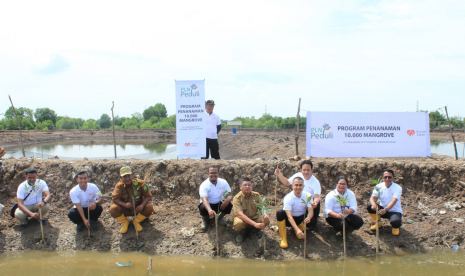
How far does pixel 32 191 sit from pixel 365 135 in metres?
7.69

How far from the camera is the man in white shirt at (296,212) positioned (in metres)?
5.12

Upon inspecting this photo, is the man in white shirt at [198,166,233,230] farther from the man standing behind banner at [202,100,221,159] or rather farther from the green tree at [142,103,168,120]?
the green tree at [142,103,168,120]

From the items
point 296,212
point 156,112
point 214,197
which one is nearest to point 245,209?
point 214,197

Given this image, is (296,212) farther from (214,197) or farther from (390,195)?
(390,195)

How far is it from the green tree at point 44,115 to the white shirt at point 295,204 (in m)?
71.8

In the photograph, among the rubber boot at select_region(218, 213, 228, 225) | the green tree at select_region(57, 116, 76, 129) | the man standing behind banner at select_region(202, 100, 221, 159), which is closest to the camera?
the rubber boot at select_region(218, 213, 228, 225)

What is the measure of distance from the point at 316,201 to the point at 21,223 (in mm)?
5511

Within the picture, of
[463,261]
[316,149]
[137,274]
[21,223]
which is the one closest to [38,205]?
[21,223]

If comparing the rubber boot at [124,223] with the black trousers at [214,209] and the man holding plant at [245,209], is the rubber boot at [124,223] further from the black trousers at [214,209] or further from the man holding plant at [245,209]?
the man holding plant at [245,209]

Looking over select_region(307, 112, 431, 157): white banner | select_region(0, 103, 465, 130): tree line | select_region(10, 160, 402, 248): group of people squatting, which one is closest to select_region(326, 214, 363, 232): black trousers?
select_region(10, 160, 402, 248): group of people squatting

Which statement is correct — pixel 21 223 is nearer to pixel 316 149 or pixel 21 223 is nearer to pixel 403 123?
pixel 316 149

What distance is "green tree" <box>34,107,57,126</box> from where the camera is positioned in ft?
212

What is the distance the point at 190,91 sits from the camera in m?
7.41

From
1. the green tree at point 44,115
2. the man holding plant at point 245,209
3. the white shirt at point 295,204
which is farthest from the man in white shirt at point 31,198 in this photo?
the green tree at point 44,115
